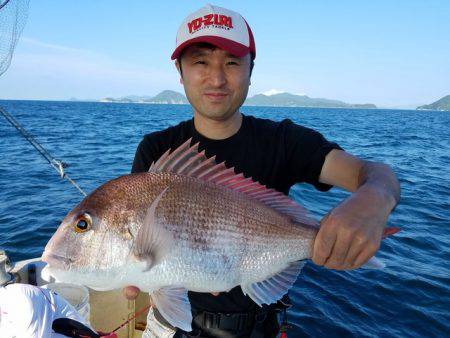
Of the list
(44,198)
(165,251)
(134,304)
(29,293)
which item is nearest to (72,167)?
(44,198)

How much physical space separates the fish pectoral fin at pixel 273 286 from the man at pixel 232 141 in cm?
51

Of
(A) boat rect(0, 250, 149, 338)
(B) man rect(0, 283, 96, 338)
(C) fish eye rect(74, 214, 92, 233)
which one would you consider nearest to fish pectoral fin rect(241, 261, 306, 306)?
(C) fish eye rect(74, 214, 92, 233)

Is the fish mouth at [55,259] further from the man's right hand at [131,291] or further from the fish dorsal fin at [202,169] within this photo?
the fish dorsal fin at [202,169]

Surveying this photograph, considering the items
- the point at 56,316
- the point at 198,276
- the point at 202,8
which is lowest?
the point at 56,316

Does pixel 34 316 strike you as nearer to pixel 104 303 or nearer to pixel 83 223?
pixel 83 223

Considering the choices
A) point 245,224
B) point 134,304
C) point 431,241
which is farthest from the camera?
point 431,241

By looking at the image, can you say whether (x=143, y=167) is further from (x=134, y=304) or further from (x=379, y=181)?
(x=134, y=304)

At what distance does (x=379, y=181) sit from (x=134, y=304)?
11.7 ft

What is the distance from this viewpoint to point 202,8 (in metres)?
2.62

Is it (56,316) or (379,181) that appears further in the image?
(56,316)

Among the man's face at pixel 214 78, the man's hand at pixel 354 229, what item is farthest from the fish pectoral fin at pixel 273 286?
the man's face at pixel 214 78

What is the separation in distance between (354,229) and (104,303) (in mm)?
3688

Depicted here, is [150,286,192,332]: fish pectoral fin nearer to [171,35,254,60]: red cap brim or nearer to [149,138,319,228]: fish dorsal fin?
[149,138,319,228]: fish dorsal fin

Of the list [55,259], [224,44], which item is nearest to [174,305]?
[55,259]
